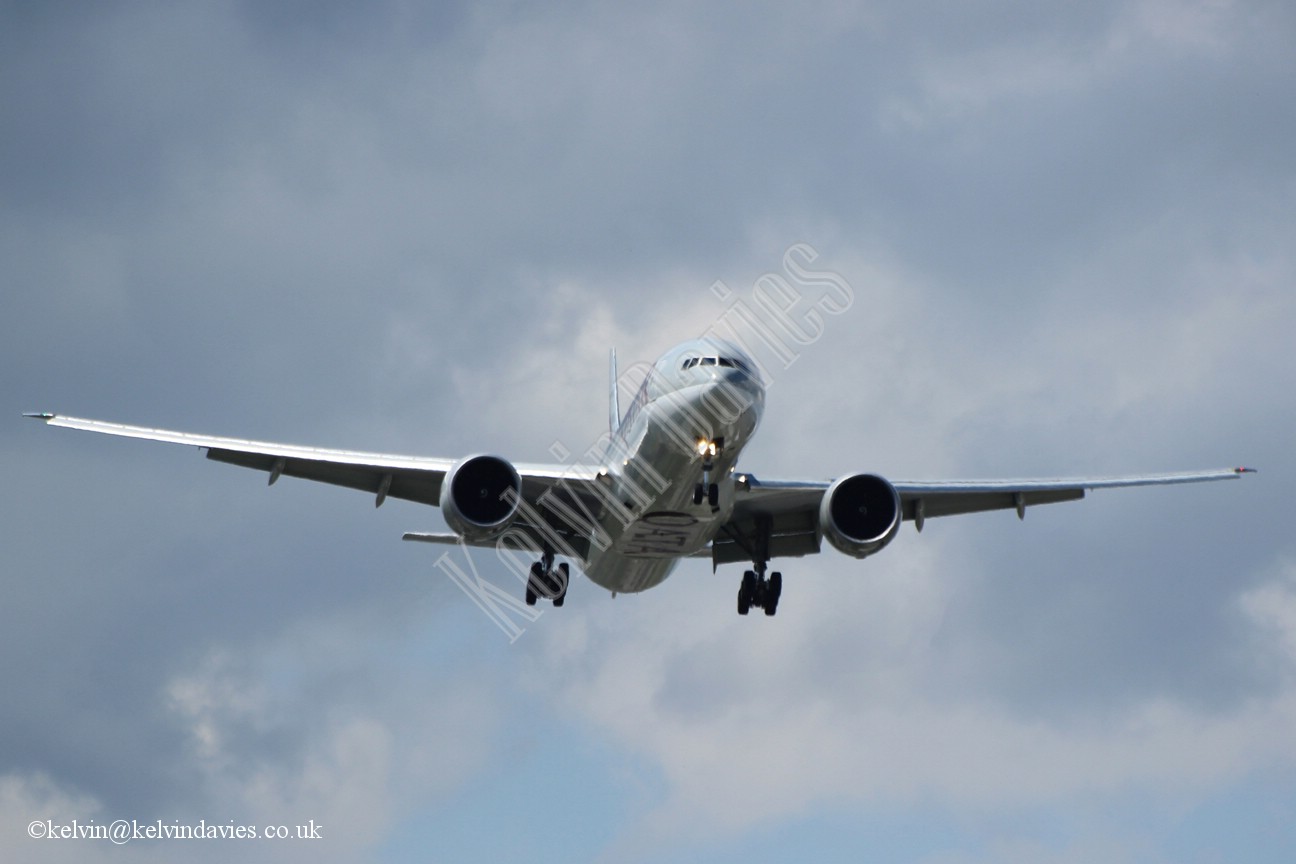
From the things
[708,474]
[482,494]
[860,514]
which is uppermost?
[860,514]

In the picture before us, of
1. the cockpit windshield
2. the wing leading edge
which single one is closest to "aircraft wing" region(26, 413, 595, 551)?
the wing leading edge

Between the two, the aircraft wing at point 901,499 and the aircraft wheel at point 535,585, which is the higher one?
the aircraft wing at point 901,499

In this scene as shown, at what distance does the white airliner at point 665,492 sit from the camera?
3266 centimetres

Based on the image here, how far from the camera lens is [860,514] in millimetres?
35781

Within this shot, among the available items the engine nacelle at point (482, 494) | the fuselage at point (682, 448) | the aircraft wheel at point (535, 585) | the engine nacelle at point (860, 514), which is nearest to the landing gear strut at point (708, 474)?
the fuselage at point (682, 448)

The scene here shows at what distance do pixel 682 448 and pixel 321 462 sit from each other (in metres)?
8.74

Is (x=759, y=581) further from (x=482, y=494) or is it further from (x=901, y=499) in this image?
(x=482, y=494)

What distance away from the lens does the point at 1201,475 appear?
1492 inches

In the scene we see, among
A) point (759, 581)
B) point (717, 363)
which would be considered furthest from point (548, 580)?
point (717, 363)

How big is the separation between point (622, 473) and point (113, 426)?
11047 millimetres

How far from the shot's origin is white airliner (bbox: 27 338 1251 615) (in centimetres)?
3266

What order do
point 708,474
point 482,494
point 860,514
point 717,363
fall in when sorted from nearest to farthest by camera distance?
point 717,363, point 708,474, point 482,494, point 860,514

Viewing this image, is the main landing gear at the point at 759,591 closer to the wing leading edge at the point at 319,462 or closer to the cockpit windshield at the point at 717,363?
the wing leading edge at the point at 319,462

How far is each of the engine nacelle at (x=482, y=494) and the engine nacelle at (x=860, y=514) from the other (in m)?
6.70
